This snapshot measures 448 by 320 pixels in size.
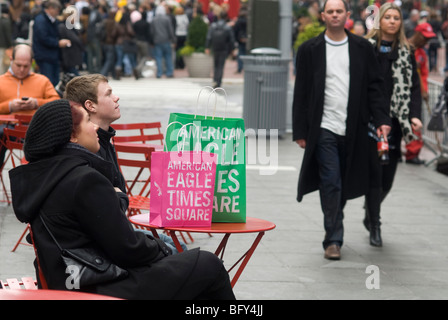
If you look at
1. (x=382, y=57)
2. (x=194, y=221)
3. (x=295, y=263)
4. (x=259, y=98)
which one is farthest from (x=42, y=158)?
(x=259, y=98)

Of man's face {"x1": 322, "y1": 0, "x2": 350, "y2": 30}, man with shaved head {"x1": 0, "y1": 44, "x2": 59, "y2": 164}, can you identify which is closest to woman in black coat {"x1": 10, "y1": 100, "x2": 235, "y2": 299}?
man's face {"x1": 322, "y1": 0, "x2": 350, "y2": 30}

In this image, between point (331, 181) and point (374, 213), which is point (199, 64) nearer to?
point (374, 213)

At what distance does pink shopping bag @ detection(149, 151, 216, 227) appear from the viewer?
4.14 metres

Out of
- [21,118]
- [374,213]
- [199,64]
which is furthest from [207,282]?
[199,64]

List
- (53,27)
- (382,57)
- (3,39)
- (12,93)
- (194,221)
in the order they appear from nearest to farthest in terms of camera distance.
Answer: (194,221), (382,57), (12,93), (53,27), (3,39)

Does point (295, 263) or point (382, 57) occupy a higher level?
point (382, 57)

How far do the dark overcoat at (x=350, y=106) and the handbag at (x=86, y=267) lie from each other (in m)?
3.37

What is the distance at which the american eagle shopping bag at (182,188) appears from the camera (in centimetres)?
414

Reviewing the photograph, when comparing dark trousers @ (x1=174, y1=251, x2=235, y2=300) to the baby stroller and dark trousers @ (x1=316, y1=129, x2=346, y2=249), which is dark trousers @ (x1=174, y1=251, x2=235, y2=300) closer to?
dark trousers @ (x1=316, y1=129, x2=346, y2=249)

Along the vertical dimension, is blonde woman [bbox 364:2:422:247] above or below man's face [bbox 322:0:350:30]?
below

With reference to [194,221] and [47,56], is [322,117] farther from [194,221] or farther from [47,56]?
[47,56]

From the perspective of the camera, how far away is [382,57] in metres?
7.39

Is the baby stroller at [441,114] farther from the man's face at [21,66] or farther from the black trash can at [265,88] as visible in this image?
the man's face at [21,66]

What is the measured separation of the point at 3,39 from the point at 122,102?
97.4 inches
